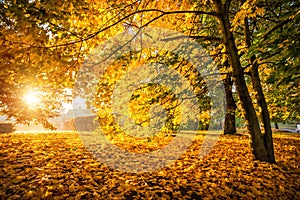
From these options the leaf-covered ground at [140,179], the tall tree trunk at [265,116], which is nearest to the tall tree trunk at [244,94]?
the tall tree trunk at [265,116]

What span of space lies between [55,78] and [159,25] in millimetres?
3368

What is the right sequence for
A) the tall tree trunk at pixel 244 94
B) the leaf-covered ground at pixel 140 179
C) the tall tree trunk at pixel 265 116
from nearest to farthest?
1. the leaf-covered ground at pixel 140 179
2. the tall tree trunk at pixel 244 94
3. the tall tree trunk at pixel 265 116

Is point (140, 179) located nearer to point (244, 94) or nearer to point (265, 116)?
point (244, 94)

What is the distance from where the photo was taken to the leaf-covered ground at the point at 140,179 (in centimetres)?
314

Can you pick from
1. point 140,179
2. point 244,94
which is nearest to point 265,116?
point 244,94

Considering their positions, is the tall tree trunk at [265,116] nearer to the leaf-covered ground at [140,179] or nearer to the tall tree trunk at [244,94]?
the tall tree trunk at [244,94]

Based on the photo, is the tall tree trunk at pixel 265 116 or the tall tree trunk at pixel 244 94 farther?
the tall tree trunk at pixel 265 116

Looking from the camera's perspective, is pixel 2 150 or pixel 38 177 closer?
pixel 38 177

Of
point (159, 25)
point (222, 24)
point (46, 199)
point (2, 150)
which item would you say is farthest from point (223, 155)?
point (2, 150)

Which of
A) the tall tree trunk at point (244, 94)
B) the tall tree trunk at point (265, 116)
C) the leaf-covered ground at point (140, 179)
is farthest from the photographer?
the tall tree trunk at point (265, 116)

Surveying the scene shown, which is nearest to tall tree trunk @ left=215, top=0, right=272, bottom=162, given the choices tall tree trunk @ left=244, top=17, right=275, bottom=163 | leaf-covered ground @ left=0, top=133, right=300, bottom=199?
tall tree trunk @ left=244, top=17, right=275, bottom=163

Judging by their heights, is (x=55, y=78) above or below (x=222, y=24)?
below

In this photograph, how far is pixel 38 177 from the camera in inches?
138

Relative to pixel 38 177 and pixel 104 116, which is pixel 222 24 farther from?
pixel 38 177
